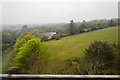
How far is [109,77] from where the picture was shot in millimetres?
2963

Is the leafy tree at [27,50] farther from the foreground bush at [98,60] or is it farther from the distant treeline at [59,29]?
the foreground bush at [98,60]

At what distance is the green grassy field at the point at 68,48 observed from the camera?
302 centimetres

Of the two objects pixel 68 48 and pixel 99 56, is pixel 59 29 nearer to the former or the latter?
pixel 68 48

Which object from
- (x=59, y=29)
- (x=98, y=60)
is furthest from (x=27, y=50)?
(x=98, y=60)

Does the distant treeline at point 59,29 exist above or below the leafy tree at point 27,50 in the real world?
above

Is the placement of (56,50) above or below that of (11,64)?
above

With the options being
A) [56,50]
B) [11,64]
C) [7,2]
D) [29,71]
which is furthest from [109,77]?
[7,2]

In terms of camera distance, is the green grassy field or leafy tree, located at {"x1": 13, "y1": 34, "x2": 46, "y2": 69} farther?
leafy tree, located at {"x1": 13, "y1": 34, "x2": 46, "y2": 69}

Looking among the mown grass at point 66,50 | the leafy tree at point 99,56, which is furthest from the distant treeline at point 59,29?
the leafy tree at point 99,56

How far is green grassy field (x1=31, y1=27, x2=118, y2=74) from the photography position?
3.02m

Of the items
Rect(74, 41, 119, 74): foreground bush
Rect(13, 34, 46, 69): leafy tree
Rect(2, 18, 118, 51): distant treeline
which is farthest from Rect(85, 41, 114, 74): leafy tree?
Rect(13, 34, 46, 69): leafy tree

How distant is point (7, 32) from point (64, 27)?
81 cm

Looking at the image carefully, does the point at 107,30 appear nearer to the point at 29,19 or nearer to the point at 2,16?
the point at 29,19

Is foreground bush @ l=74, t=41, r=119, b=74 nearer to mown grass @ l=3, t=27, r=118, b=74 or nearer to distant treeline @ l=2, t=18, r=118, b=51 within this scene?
mown grass @ l=3, t=27, r=118, b=74
